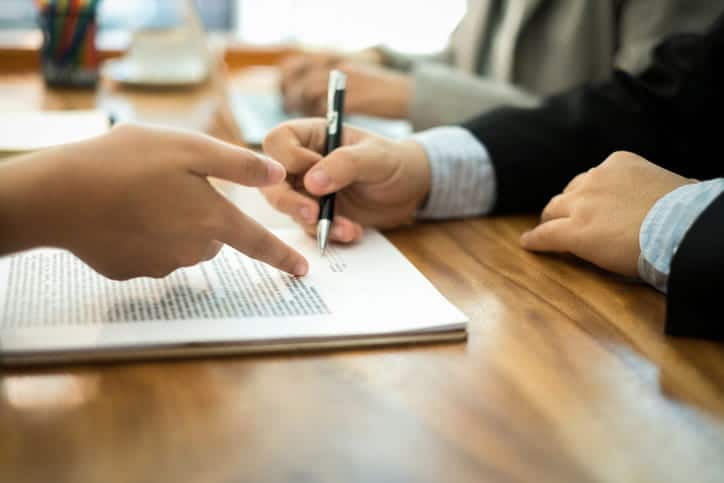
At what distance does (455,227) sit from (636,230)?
0.73ft

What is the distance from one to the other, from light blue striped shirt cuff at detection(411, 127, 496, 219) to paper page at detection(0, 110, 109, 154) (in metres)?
0.40

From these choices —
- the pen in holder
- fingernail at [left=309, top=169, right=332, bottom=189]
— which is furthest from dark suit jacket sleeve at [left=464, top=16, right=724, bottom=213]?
the pen in holder

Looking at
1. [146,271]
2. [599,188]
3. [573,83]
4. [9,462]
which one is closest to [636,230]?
[599,188]

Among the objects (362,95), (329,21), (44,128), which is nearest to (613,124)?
(362,95)

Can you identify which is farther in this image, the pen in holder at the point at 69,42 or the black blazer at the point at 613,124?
the pen in holder at the point at 69,42

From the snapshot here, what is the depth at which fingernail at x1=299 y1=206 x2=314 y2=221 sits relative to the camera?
75cm

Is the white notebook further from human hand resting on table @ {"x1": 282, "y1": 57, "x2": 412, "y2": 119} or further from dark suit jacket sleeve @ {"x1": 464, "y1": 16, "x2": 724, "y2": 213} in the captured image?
dark suit jacket sleeve @ {"x1": 464, "y1": 16, "x2": 724, "y2": 213}

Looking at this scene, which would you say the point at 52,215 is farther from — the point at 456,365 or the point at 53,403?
the point at 456,365

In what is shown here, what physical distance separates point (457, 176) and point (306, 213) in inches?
7.5

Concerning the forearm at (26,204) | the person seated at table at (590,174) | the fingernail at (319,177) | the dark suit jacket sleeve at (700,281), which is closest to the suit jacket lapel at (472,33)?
the person seated at table at (590,174)

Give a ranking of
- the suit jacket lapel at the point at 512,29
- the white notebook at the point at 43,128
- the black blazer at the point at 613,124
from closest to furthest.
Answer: the black blazer at the point at 613,124 → the white notebook at the point at 43,128 → the suit jacket lapel at the point at 512,29

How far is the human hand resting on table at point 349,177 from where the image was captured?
75 cm

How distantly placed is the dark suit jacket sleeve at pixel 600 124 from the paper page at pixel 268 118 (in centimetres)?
26

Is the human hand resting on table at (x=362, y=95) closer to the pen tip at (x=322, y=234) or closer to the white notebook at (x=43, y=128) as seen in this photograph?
the white notebook at (x=43, y=128)
